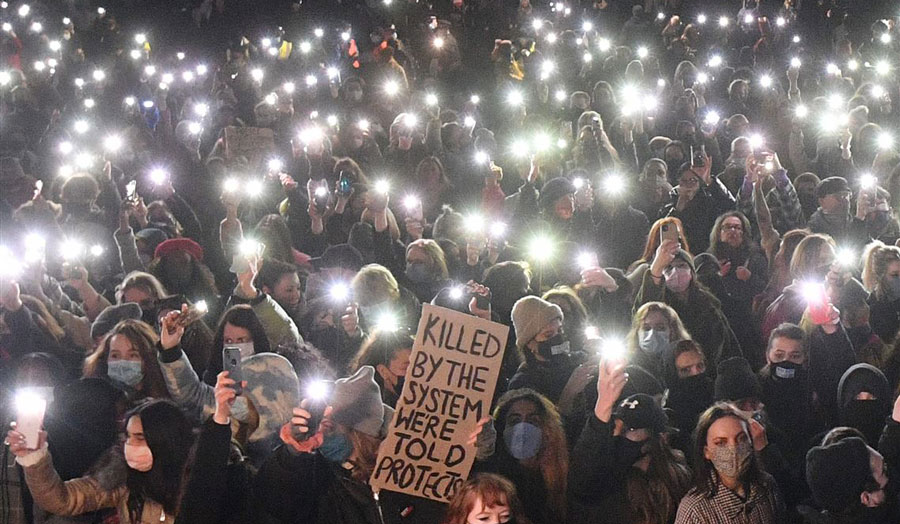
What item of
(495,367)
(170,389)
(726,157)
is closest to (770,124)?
(726,157)

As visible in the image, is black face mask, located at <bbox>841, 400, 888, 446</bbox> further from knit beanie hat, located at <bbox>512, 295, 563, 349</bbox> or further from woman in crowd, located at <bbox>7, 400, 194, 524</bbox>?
woman in crowd, located at <bbox>7, 400, 194, 524</bbox>

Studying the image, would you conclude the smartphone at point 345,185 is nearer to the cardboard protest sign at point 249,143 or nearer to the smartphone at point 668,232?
the cardboard protest sign at point 249,143

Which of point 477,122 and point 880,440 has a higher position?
point 477,122

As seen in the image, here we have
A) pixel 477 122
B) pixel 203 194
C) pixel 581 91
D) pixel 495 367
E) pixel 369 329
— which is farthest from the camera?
pixel 581 91

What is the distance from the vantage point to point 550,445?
15.9 ft

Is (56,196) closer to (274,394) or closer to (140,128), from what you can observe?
(140,128)

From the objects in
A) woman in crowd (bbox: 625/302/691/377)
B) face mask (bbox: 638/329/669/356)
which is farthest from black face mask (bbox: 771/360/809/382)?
face mask (bbox: 638/329/669/356)

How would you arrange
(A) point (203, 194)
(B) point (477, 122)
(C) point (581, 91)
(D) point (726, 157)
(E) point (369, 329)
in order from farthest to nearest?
1. (C) point (581, 91)
2. (B) point (477, 122)
3. (D) point (726, 157)
4. (A) point (203, 194)
5. (E) point (369, 329)

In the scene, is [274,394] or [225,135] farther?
[225,135]

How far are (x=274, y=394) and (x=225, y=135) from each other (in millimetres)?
5319

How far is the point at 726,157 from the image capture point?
33.9 feet

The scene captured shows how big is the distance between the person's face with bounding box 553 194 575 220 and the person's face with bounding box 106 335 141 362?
377 centimetres

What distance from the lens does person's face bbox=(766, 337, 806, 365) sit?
5.69m

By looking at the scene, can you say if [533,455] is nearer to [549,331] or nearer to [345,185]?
[549,331]
